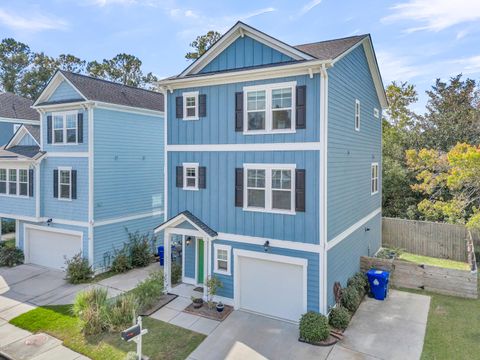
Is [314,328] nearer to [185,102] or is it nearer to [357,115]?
[357,115]

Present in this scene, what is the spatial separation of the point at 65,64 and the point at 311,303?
47.4m

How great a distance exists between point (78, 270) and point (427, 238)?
17.4 meters

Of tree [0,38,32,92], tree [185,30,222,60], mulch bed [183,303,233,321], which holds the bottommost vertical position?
mulch bed [183,303,233,321]

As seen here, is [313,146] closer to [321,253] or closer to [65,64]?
[321,253]

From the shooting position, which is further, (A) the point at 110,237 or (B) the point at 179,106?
(A) the point at 110,237

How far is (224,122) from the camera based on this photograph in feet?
36.8

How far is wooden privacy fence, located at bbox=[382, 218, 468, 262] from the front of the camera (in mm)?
16812

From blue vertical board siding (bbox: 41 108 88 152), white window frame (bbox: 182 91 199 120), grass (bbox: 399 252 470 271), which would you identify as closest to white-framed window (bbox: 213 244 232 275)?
white window frame (bbox: 182 91 199 120)

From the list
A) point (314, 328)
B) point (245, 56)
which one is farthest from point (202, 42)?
point (314, 328)

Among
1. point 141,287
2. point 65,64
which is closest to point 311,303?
point 141,287

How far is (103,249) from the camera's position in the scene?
594 inches

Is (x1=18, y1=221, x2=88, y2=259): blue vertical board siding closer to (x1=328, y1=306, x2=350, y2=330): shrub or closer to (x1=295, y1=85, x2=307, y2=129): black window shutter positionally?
(x1=295, y1=85, x2=307, y2=129): black window shutter

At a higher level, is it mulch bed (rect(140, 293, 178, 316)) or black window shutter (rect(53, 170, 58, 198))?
black window shutter (rect(53, 170, 58, 198))

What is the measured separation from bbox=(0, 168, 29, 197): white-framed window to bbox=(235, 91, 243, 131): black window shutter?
1155 centimetres
